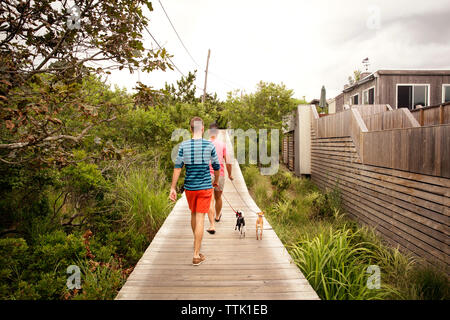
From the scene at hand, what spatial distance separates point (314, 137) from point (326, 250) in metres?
9.93

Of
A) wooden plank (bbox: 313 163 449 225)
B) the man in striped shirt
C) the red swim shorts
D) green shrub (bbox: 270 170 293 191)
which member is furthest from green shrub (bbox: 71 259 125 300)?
green shrub (bbox: 270 170 293 191)

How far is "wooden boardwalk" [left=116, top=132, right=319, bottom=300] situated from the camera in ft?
9.19

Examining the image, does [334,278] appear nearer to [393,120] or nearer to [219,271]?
[219,271]

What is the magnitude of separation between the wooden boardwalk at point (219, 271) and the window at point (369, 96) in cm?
1415

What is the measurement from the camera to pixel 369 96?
1579 centimetres

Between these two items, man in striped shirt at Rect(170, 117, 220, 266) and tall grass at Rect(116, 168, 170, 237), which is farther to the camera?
tall grass at Rect(116, 168, 170, 237)

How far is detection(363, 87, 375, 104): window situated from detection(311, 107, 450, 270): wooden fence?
7.37 metres

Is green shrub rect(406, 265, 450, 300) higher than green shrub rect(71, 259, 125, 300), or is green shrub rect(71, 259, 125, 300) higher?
green shrub rect(71, 259, 125, 300)

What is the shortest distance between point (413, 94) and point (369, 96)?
7.25ft

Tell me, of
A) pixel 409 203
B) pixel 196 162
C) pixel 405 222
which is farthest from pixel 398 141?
pixel 196 162

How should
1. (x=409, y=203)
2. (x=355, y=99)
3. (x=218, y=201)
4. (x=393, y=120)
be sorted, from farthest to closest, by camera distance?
1. (x=355, y=99)
2. (x=393, y=120)
3. (x=218, y=201)
4. (x=409, y=203)

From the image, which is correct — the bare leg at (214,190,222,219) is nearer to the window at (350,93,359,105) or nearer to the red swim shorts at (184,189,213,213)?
the red swim shorts at (184,189,213,213)
